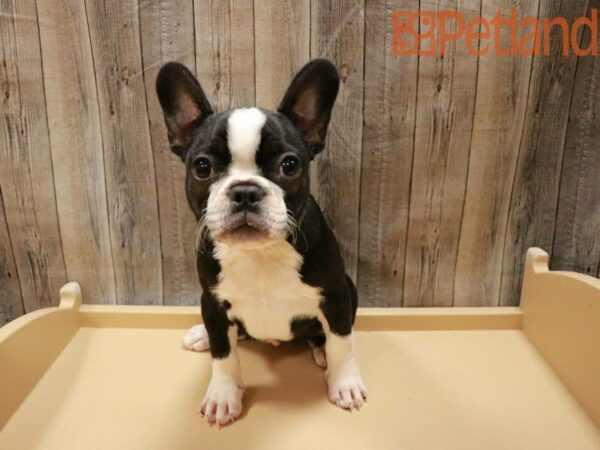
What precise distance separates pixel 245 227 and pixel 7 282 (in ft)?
4.17

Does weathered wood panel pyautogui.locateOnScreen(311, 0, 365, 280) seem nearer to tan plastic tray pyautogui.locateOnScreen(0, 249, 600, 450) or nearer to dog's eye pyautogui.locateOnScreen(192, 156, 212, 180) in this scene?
tan plastic tray pyautogui.locateOnScreen(0, 249, 600, 450)

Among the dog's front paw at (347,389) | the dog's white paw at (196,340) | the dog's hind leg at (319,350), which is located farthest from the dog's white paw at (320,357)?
the dog's white paw at (196,340)

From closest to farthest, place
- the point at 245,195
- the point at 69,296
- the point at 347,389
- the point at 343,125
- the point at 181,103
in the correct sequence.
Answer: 1. the point at 245,195
2. the point at 181,103
3. the point at 347,389
4. the point at 343,125
5. the point at 69,296

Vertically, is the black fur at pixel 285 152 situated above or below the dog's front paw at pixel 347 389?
above

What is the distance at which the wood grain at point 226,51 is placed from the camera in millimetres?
1520

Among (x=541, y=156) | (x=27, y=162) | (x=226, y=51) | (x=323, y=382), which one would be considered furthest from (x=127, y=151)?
(x=541, y=156)

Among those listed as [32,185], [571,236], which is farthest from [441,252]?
[32,185]

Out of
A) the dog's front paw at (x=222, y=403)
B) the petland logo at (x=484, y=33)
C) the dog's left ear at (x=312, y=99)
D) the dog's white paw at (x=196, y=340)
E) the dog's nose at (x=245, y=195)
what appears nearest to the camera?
the dog's nose at (x=245, y=195)

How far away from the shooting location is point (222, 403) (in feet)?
4.35

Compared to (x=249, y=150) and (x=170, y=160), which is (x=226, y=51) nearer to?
(x=170, y=160)

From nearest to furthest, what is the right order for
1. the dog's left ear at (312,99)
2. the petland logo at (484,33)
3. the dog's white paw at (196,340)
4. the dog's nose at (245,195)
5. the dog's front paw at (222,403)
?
the dog's nose at (245,195)
the dog's left ear at (312,99)
the dog's front paw at (222,403)
the petland logo at (484,33)
the dog's white paw at (196,340)

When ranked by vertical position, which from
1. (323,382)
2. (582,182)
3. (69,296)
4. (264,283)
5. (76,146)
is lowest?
(323,382)

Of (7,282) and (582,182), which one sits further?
(7,282)

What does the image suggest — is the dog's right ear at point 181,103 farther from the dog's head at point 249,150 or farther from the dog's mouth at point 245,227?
the dog's mouth at point 245,227
